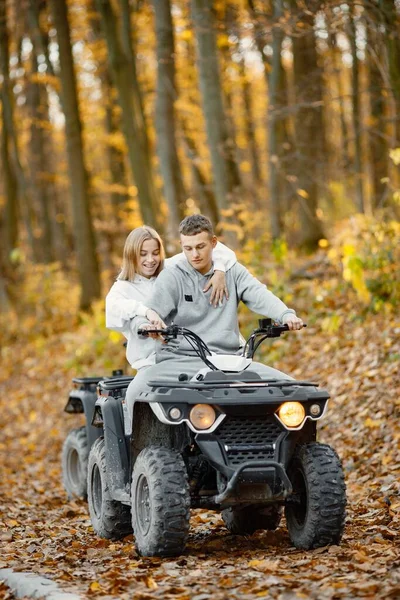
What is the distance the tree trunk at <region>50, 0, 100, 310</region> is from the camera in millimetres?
21141

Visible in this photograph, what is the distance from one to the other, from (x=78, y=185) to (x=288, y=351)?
970 centimetres

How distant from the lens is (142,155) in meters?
18.6

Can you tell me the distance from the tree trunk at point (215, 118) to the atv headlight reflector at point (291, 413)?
10087 millimetres

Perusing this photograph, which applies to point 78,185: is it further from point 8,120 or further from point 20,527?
point 20,527

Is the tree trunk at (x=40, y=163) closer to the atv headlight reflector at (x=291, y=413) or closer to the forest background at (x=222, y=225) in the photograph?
the forest background at (x=222, y=225)

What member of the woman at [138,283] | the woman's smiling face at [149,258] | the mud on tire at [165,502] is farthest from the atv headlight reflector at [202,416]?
the woman's smiling face at [149,258]

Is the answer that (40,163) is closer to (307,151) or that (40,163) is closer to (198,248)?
(307,151)

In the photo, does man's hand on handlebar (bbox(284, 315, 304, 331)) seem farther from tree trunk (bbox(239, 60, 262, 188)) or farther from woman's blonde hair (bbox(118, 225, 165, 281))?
tree trunk (bbox(239, 60, 262, 188))

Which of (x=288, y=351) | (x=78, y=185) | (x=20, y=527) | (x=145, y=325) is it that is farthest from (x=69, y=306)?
(x=145, y=325)

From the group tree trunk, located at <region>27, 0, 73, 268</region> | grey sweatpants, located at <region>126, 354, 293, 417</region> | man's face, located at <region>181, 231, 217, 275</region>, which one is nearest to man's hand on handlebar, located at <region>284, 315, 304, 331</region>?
grey sweatpants, located at <region>126, 354, 293, 417</region>

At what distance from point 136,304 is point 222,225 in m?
8.34

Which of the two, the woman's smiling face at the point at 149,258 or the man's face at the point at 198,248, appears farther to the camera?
the woman's smiling face at the point at 149,258

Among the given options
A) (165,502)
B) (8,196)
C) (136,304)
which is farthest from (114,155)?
(165,502)

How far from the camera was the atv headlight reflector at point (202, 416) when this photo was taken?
231 inches
